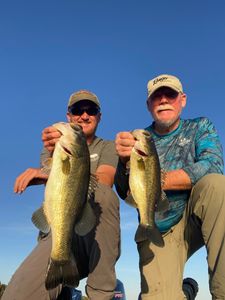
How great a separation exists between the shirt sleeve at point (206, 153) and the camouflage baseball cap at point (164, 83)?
2.80ft

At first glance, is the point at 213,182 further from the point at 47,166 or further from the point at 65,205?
the point at 47,166

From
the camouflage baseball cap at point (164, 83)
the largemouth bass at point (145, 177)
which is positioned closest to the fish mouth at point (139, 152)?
the largemouth bass at point (145, 177)

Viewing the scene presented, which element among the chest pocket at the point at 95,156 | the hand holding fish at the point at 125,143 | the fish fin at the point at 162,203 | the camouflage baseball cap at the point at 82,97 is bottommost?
the fish fin at the point at 162,203

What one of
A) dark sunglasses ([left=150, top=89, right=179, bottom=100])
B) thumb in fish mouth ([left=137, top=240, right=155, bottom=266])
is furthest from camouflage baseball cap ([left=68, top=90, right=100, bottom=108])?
thumb in fish mouth ([left=137, top=240, right=155, bottom=266])

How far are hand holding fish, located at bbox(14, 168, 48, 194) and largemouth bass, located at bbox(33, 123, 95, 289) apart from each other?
0.88 meters

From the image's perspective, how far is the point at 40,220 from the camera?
20.9 feet

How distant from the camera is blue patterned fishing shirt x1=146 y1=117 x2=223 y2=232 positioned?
26.9ft

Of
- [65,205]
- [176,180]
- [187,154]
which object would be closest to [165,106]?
[187,154]

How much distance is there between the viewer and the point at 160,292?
8492 mm

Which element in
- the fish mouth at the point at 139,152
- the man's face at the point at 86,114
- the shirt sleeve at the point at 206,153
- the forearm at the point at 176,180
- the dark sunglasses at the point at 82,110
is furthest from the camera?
the dark sunglasses at the point at 82,110

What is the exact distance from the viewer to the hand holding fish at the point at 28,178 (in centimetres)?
714

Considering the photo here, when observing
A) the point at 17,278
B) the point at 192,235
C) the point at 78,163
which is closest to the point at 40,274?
the point at 17,278

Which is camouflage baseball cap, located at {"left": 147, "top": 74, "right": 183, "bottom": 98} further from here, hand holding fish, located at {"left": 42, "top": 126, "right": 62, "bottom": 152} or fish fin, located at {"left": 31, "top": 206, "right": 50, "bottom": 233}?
fish fin, located at {"left": 31, "top": 206, "right": 50, "bottom": 233}

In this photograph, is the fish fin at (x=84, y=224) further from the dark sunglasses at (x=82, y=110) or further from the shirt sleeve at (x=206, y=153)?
the dark sunglasses at (x=82, y=110)
